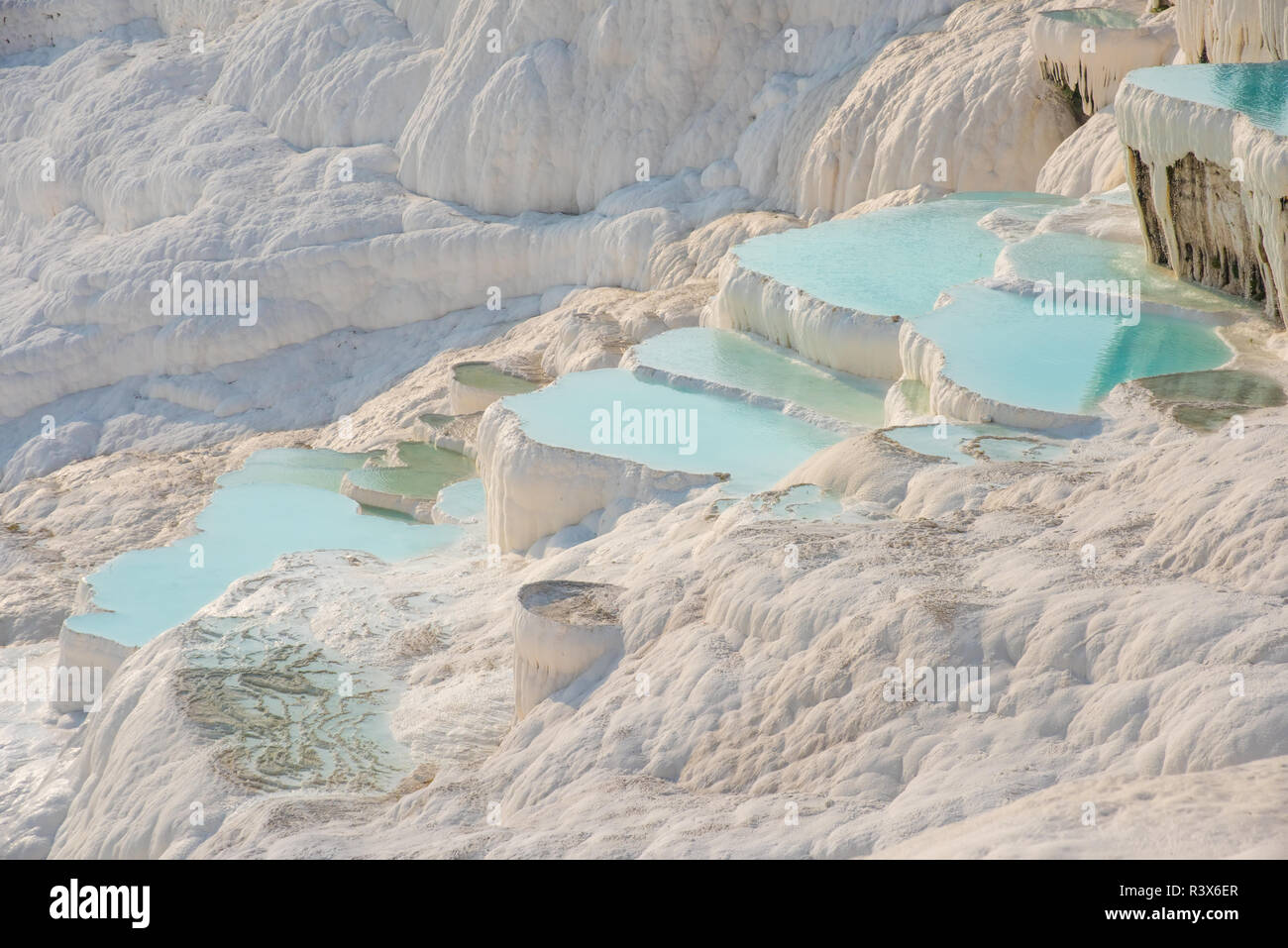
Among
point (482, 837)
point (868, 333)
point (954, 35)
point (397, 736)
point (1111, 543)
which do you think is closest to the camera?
point (482, 837)

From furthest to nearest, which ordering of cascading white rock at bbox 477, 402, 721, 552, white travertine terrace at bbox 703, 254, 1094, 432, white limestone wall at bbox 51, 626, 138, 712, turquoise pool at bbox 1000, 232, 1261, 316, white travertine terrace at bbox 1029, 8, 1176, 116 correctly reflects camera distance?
white travertine terrace at bbox 1029, 8, 1176, 116 < white limestone wall at bbox 51, 626, 138, 712 < turquoise pool at bbox 1000, 232, 1261, 316 < cascading white rock at bbox 477, 402, 721, 552 < white travertine terrace at bbox 703, 254, 1094, 432

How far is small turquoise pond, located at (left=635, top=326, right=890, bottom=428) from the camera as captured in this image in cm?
1221

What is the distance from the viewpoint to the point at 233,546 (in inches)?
532

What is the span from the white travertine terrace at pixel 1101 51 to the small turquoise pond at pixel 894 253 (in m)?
1.27

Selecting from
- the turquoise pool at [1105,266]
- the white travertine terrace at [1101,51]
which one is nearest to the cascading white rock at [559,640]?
the turquoise pool at [1105,266]

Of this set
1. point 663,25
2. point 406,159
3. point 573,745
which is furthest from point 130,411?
point 573,745

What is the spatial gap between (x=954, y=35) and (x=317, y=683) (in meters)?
11.7

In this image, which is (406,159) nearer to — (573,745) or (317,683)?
(317,683)

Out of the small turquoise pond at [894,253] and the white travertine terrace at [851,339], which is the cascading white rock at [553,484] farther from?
the small turquoise pond at [894,253]

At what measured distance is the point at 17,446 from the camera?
827 inches

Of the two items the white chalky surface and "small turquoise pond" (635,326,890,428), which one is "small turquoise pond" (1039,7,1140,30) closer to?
the white chalky surface

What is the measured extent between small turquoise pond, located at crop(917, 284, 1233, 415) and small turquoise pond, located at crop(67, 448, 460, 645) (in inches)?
198

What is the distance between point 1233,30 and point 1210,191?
267 cm

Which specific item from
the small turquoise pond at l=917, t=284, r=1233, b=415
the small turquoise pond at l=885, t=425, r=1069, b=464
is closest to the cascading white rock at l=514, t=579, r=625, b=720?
the small turquoise pond at l=885, t=425, r=1069, b=464
